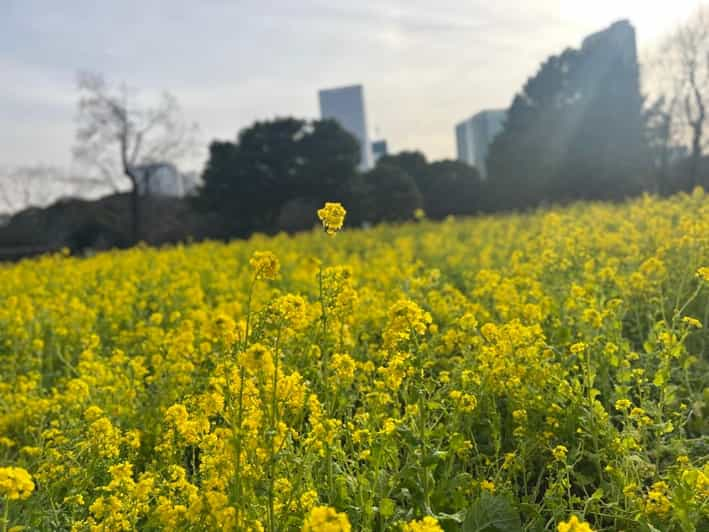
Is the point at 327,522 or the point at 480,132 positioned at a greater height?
the point at 480,132

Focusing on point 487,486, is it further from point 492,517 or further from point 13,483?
point 13,483

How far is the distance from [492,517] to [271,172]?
26.6 metres

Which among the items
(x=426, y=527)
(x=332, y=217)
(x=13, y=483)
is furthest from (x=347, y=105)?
(x=426, y=527)

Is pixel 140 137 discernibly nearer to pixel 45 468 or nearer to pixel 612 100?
pixel 612 100

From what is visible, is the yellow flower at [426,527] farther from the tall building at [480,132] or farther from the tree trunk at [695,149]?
the tall building at [480,132]

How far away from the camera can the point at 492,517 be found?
1.91 metres

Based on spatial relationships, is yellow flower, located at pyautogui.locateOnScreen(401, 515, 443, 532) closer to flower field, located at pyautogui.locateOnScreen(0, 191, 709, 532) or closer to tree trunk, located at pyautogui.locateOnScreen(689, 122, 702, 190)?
flower field, located at pyautogui.locateOnScreen(0, 191, 709, 532)

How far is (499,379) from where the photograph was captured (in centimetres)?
246

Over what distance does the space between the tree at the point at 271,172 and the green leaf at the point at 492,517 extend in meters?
24.5

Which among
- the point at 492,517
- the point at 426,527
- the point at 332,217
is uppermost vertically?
the point at 332,217

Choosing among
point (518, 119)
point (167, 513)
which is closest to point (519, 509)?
point (167, 513)

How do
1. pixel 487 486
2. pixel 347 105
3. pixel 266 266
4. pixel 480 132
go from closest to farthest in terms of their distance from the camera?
pixel 266 266, pixel 487 486, pixel 480 132, pixel 347 105

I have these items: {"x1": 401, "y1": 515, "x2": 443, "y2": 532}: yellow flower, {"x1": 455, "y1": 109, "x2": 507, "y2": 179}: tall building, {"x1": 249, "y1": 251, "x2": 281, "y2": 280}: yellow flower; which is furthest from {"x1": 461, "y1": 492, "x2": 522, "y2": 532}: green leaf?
{"x1": 455, "y1": 109, "x2": 507, "y2": 179}: tall building

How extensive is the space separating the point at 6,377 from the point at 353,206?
22320mm
